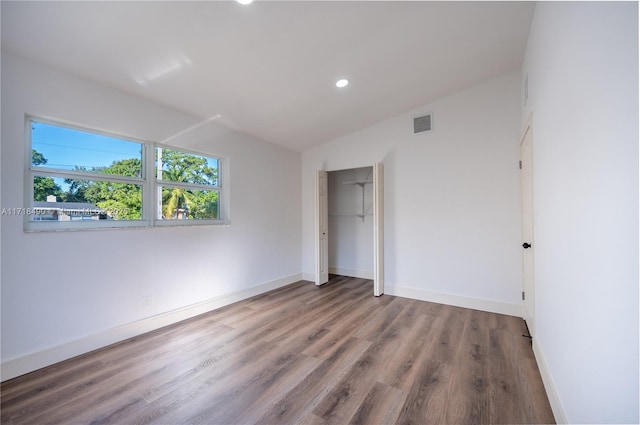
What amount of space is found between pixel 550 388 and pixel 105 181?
4.24 metres

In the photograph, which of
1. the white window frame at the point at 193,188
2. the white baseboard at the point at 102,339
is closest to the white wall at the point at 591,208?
the white baseboard at the point at 102,339

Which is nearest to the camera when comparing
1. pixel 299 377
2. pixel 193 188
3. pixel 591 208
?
pixel 591 208

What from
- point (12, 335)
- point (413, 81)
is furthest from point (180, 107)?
point (413, 81)

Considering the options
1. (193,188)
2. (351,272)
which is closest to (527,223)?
(351,272)

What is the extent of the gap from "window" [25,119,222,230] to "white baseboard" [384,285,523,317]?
317cm

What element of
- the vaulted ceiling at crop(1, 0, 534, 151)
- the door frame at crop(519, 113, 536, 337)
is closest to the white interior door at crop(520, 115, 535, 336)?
the door frame at crop(519, 113, 536, 337)

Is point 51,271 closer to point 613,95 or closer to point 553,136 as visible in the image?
point 613,95

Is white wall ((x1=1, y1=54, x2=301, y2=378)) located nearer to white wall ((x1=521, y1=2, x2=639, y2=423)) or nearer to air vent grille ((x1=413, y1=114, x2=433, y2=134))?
air vent grille ((x1=413, y1=114, x2=433, y2=134))

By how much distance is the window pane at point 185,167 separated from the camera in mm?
3223

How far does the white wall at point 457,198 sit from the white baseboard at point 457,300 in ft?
0.04

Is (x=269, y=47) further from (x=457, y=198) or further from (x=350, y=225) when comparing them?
(x=350, y=225)

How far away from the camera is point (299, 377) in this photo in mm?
2133

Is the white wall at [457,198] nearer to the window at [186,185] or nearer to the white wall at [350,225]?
the white wall at [350,225]

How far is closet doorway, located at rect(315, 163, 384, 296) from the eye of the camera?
4844mm
